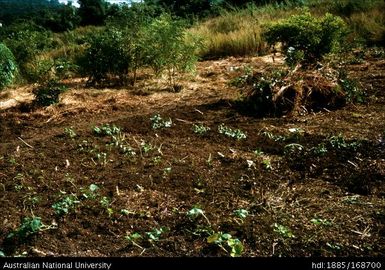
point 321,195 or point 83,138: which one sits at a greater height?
point 83,138

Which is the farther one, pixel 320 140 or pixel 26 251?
pixel 320 140

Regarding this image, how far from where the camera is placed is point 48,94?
18.5ft

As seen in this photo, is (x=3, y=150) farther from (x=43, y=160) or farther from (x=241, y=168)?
(x=241, y=168)

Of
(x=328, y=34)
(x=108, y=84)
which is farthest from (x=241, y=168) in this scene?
(x=108, y=84)

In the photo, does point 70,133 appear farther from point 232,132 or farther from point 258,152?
point 258,152

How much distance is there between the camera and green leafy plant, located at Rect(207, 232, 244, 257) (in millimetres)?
2496

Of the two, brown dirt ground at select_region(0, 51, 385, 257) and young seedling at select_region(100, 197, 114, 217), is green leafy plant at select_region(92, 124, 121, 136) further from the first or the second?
young seedling at select_region(100, 197, 114, 217)

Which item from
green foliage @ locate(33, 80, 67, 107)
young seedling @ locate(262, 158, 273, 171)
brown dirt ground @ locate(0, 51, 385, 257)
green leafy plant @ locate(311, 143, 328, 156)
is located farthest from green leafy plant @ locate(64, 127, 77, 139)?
green leafy plant @ locate(311, 143, 328, 156)

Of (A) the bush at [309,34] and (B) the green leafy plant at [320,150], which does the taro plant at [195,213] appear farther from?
(A) the bush at [309,34]

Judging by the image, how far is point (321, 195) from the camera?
311 centimetres

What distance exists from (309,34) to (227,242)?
4.33 meters

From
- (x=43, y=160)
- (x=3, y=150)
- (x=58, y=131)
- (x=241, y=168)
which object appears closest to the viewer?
(x=241, y=168)

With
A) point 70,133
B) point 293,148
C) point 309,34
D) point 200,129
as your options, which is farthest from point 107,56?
point 293,148

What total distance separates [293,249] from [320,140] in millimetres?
1743
